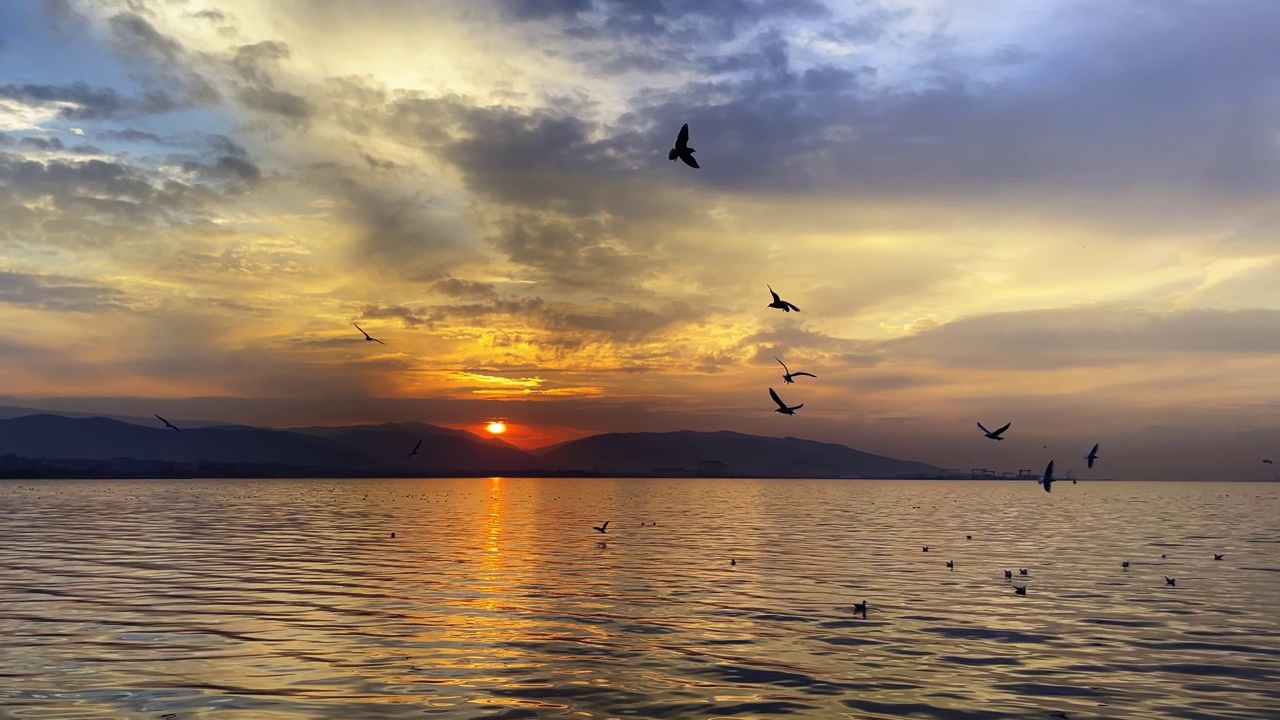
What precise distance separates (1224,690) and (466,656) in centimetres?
1682

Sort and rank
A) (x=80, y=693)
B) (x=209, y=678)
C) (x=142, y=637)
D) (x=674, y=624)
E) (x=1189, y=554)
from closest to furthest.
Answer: (x=80, y=693) → (x=209, y=678) → (x=142, y=637) → (x=674, y=624) → (x=1189, y=554)

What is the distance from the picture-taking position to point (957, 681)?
2061 cm

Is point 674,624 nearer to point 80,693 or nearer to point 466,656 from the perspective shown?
point 466,656

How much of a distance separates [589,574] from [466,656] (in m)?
17.9

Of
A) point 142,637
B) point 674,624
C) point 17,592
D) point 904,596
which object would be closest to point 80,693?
point 142,637

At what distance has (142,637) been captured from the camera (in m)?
24.0

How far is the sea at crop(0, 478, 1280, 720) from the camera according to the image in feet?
61.1

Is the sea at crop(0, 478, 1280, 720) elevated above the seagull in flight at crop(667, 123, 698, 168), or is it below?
below

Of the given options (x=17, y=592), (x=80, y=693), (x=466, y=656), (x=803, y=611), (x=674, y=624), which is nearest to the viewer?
(x=80, y=693)

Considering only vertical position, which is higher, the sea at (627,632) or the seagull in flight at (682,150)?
the seagull in flight at (682,150)

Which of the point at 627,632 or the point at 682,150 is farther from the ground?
the point at 682,150

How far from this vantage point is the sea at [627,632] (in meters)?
18.6

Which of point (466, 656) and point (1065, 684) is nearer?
point (1065, 684)

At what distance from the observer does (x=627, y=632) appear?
2616 cm
